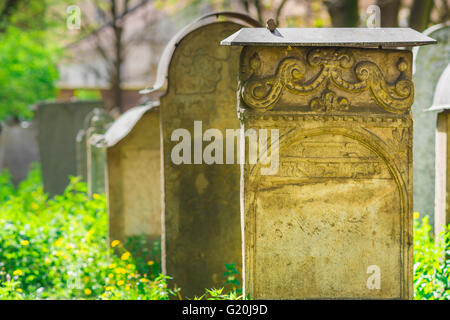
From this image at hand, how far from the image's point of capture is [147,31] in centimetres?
2055

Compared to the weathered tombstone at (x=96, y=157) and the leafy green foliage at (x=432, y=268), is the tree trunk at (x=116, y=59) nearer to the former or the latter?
the weathered tombstone at (x=96, y=157)

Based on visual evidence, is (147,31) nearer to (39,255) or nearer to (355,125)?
(39,255)

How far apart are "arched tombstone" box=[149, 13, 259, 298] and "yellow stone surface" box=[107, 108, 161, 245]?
1604 mm

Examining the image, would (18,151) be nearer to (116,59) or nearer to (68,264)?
(116,59)

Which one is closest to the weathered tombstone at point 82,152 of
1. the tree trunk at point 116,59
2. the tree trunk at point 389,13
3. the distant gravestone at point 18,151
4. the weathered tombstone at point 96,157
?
the weathered tombstone at point 96,157

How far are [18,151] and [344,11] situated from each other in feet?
28.3

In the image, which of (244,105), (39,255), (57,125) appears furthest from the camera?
(57,125)

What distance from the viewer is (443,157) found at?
17.0ft

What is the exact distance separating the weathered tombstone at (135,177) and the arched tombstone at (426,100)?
3010 millimetres

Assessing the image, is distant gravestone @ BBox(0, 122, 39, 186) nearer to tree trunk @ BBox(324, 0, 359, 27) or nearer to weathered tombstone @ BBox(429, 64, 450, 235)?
tree trunk @ BBox(324, 0, 359, 27)

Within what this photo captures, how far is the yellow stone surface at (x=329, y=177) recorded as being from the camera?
386cm

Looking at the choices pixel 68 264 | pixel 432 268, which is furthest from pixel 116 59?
pixel 432 268

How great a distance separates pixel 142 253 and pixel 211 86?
2.55 meters

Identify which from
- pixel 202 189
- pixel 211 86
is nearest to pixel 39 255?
pixel 202 189
